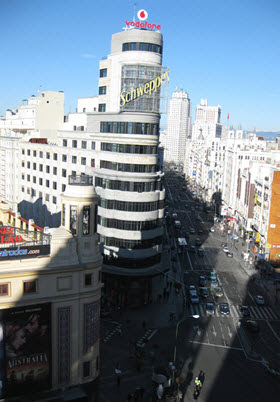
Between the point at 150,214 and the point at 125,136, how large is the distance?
1281 cm

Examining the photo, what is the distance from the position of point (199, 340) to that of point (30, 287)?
2944 cm

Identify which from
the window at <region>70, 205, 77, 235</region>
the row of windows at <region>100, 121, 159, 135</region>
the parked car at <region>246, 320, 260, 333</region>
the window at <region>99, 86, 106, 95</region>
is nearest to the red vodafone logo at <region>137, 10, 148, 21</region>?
the window at <region>99, 86, 106, 95</region>

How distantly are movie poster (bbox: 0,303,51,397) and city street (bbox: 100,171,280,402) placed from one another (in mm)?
8160

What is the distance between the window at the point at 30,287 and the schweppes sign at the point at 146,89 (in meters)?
40.6

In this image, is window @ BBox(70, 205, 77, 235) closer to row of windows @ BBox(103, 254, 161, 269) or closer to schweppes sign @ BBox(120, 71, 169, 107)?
row of windows @ BBox(103, 254, 161, 269)

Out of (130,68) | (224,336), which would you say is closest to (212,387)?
(224,336)

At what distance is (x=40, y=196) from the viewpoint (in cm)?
8706

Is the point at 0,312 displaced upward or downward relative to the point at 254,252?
upward

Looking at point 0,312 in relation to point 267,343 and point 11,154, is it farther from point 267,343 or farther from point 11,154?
point 11,154

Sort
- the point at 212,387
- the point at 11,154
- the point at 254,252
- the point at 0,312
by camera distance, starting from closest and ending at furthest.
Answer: the point at 0,312 → the point at 212,387 → the point at 11,154 → the point at 254,252

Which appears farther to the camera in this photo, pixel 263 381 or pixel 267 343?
pixel 267 343

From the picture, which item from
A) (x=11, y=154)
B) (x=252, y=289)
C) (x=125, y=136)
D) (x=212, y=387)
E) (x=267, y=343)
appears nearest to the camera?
(x=212, y=387)

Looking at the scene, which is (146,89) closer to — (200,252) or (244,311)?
(244,311)

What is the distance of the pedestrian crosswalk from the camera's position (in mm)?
66250
